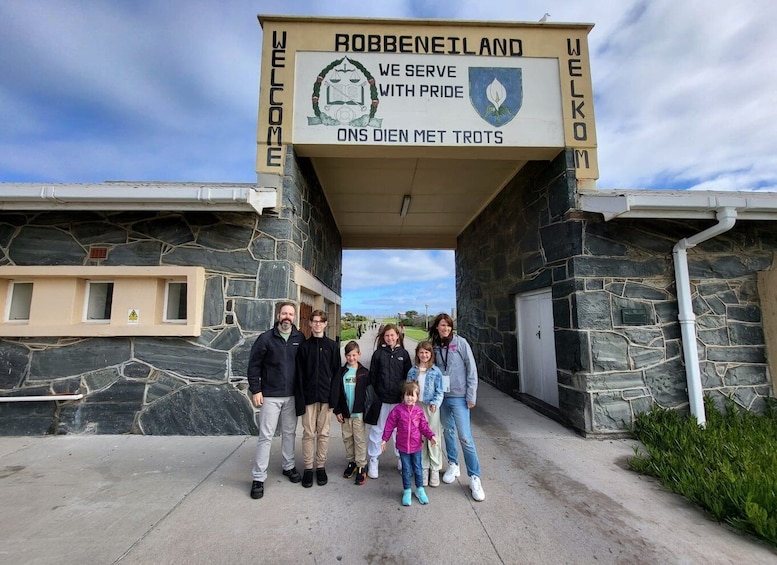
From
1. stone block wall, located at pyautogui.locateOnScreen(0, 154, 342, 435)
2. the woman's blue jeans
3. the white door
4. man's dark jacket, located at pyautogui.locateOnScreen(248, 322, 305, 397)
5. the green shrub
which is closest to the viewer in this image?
the green shrub

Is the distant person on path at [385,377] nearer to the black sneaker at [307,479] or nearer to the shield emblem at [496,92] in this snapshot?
the black sneaker at [307,479]

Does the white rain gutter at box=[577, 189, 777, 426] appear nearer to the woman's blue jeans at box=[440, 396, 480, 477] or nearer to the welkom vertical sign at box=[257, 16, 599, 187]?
the welkom vertical sign at box=[257, 16, 599, 187]

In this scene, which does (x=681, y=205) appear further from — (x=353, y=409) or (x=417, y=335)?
(x=417, y=335)

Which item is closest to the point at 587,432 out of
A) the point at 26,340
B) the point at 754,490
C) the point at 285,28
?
the point at 754,490

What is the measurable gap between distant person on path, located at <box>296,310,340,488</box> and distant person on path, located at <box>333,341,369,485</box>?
3.2 inches

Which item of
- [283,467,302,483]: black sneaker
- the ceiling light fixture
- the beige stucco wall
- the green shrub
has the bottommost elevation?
[283,467,302,483]: black sneaker

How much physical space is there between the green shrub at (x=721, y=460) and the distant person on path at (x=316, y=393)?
9.97 ft

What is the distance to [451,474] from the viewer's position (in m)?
3.07

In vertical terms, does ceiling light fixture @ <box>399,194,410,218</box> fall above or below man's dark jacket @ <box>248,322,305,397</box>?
above

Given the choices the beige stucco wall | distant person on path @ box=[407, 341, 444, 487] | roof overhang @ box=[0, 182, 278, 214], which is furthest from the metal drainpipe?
the beige stucco wall

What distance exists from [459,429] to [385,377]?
2.61 feet

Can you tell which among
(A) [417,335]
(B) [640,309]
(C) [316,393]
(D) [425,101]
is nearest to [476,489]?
(C) [316,393]

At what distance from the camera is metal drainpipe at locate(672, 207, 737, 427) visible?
410 cm

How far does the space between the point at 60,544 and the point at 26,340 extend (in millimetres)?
3174
